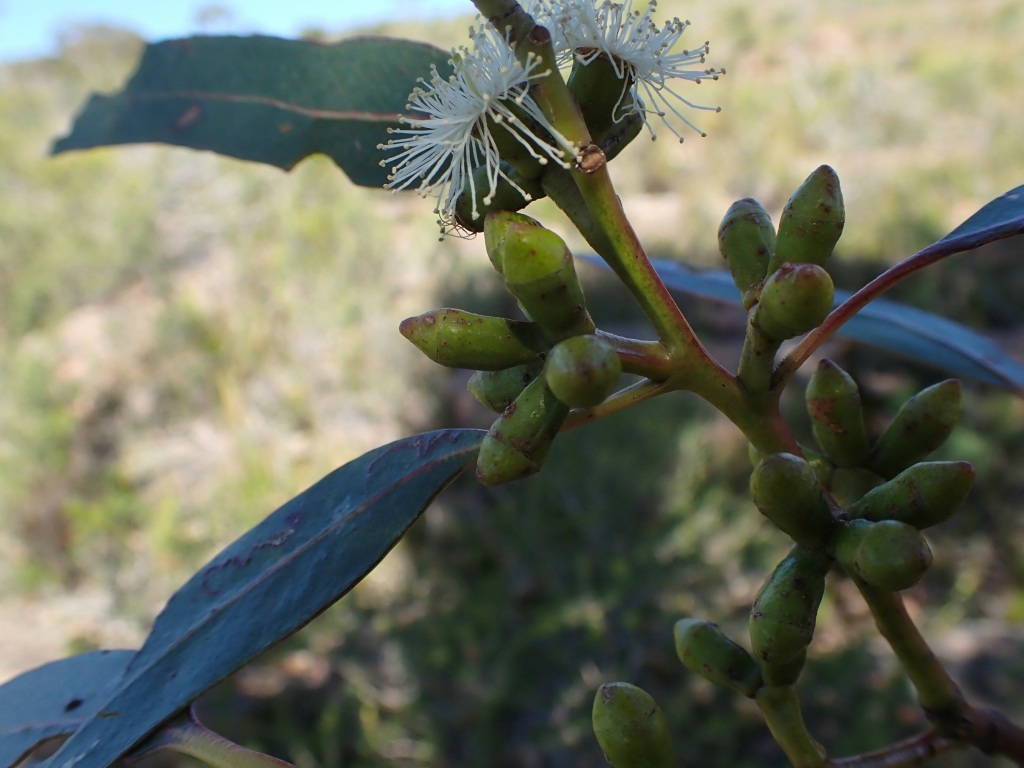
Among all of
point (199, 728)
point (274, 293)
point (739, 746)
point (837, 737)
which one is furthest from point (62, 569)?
point (199, 728)

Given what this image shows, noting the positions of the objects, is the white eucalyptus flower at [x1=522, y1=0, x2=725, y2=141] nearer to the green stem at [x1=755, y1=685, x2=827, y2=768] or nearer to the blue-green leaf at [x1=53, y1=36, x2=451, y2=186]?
the blue-green leaf at [x1=53, y1=36, x2=451, y2=186]

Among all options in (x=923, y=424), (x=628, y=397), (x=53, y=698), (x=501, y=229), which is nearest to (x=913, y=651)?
(x=923, y=424)

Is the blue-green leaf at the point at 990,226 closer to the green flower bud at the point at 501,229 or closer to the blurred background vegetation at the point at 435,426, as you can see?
the green flower bud at the point at 501,229

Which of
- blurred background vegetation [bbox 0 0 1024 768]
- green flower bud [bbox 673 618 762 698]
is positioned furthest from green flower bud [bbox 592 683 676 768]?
blurred background vegetation [bbox 0 0 1024 768]

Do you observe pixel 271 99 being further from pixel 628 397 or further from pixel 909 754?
pixel 909 754

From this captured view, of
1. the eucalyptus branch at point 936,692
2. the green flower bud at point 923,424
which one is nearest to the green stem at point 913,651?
the eucalyptus branch at point 936,692

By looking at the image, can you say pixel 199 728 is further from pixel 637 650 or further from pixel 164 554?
pixel 164 554

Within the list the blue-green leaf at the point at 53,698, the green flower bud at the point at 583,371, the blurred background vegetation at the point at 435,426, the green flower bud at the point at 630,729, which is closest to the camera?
the green flower bud at the point at 583,371
